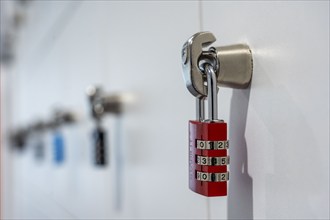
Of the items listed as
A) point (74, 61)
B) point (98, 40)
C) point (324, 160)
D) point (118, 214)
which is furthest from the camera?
point (74, 61)

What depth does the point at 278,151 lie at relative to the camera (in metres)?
0.40

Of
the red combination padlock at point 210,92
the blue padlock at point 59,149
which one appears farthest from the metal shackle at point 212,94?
the blue padlock at point 59,149

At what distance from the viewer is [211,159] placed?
0.39 metres

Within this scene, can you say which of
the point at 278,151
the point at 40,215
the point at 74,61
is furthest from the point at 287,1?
the point at 74,61

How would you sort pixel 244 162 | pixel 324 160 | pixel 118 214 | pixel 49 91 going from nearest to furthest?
pixel 324 160
pixel 244 162
pixel 118 214
pixel 49 91

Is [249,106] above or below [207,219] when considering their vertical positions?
above

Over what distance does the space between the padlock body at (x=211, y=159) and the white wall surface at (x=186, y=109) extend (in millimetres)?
55

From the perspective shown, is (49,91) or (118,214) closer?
(118,214)

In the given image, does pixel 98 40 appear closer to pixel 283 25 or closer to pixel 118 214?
pixel 118 214

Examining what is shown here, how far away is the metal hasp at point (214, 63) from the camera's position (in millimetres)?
405

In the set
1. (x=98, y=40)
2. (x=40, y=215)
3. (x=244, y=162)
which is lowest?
(x=40, y=215)

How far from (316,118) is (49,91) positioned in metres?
1.42

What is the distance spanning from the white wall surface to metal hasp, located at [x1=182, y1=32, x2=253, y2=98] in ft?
0.04

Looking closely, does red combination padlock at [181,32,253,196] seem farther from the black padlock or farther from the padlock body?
the black padlock
